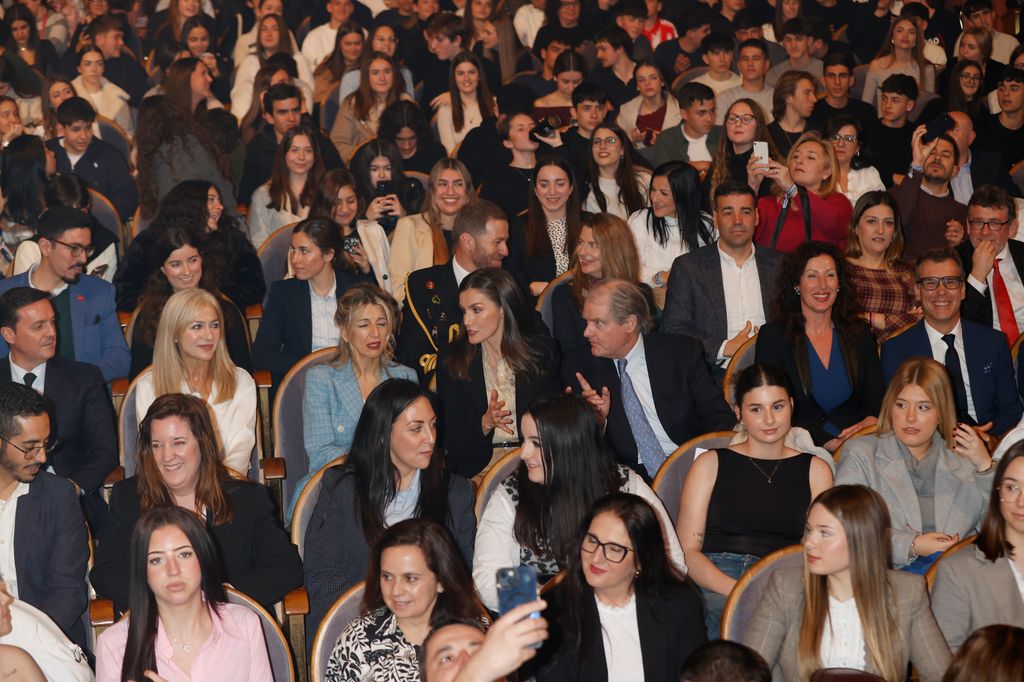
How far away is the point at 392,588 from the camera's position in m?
3.18

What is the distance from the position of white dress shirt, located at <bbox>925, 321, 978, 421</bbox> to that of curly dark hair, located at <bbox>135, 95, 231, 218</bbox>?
159 inches

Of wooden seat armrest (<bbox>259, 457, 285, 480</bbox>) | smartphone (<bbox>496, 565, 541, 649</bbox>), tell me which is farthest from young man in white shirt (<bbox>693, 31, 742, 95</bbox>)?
smartphone (<bbox>496, 565, 541, 649</bbox>)

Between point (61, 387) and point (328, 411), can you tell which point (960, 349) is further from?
point (61, 387)

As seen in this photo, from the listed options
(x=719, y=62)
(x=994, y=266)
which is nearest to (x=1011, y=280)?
(x=994, y=266)

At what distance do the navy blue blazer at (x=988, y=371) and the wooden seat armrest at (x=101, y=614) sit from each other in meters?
3.02

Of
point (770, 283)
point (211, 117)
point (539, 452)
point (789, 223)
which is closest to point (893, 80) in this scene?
point (789, 223)

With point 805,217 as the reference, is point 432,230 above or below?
above

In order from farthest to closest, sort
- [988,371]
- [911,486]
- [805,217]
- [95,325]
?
1. [805,217]
2. [95,325]
3. [988,371]
4. [911,486]

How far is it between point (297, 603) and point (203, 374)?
1.40 meters

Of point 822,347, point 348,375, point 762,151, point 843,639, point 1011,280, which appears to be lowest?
point 843,639

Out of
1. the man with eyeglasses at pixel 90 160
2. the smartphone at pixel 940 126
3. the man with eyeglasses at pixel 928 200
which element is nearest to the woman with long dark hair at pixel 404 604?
the man with eyeglasses at pixel 928 200

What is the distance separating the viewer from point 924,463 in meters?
4.05

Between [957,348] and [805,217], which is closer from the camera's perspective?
[957,348]

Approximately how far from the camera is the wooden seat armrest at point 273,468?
168 inches
